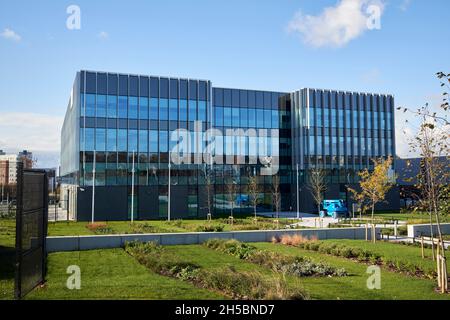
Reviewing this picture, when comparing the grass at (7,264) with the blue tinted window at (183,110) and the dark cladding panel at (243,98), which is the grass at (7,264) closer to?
the blue tinted window at (183,110)

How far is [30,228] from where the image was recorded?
11.3 metres

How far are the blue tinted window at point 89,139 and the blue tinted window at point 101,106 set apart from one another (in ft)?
6.33

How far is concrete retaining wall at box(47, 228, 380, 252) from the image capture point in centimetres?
2152

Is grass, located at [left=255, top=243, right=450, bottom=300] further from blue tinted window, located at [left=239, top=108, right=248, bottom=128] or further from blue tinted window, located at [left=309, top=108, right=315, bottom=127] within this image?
blue tinted window, located at [left=309, top=108, right=315, bottom=127]

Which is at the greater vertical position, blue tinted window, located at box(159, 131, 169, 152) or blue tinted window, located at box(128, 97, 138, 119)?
blue tinted window, located at box(128, 97, 138, 119)

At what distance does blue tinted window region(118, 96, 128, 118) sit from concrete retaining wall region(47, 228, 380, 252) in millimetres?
24575

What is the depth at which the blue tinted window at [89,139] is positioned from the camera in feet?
143

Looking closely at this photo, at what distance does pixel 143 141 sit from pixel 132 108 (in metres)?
3.84

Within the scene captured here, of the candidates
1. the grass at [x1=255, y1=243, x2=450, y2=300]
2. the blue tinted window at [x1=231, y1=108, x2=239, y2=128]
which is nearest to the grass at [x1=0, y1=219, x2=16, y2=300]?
the grass at [x1=255, y1=243, x2=450, y2=300]

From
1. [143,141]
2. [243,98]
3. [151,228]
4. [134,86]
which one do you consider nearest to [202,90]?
[243,98]

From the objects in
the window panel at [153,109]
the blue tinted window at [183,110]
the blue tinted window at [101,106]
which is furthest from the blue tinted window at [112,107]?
the blue tinted window at [183,110]

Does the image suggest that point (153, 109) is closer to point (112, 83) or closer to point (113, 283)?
point (112, 83)

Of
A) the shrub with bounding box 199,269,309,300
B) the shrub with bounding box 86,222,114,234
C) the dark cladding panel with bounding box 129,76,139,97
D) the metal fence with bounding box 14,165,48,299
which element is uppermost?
the dark cladding panel with bounding box 129,76,139,97
